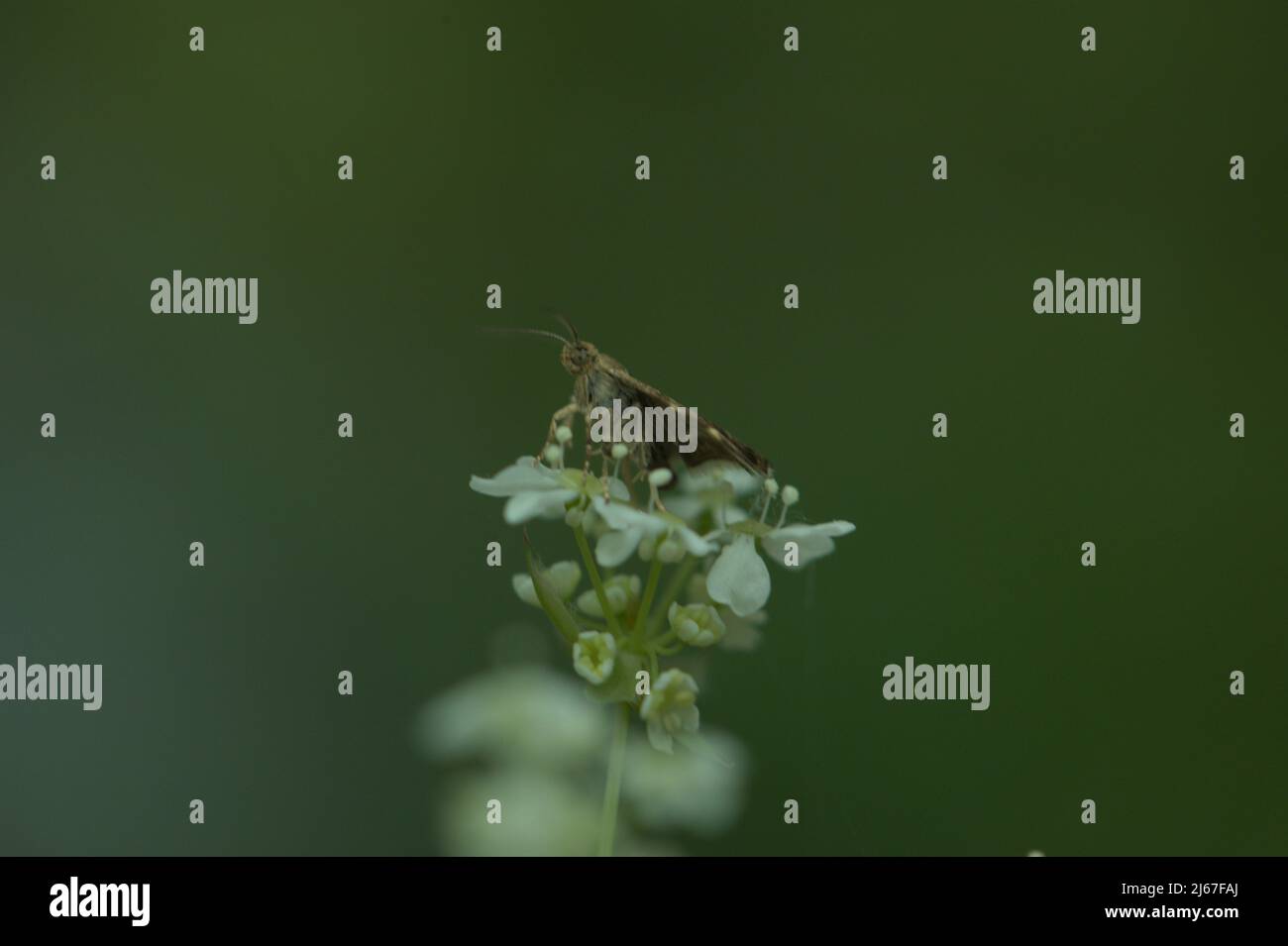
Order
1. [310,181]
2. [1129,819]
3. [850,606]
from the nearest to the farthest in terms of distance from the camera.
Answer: [1129,819], [850,606], [310,181]

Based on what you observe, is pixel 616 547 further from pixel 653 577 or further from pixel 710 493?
pixel 710 493

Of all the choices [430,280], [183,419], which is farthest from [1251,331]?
[183,419]

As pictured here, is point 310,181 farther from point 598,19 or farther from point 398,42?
point 598,19
